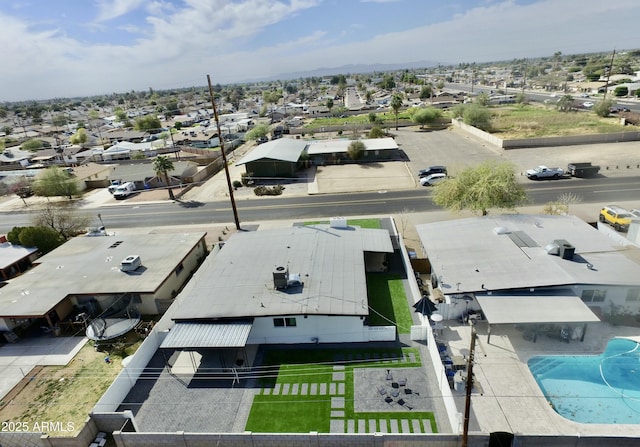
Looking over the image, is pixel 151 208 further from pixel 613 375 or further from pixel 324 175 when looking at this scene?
pixel 613 375

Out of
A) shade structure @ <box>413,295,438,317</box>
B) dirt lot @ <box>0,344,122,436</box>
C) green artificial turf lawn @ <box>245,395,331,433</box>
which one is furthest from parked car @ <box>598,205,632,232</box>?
dirt lot @ <box>0,344,122,436</box>

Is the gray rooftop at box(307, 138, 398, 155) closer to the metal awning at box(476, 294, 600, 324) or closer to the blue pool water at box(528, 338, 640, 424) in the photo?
the metal awning at box(476, 294, 600, 324)

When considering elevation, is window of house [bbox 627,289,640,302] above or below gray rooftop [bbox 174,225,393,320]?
below

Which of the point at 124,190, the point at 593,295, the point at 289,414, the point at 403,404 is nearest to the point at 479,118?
the point at 593,295

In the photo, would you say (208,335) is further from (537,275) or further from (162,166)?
(162,166)

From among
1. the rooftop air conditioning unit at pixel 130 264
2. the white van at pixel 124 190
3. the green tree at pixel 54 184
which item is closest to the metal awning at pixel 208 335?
the rooftop air conditioning unit at pixel 130 264

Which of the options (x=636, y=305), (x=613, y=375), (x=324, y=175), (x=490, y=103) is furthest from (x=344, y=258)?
(x=490, y=103)
